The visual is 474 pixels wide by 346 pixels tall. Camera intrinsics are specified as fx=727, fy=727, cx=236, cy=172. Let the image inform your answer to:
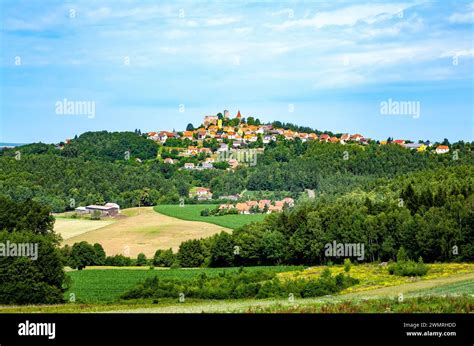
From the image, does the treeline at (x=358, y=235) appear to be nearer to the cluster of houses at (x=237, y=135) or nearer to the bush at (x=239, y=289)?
the bush at (x=239, y=289)

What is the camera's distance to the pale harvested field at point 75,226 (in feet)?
198

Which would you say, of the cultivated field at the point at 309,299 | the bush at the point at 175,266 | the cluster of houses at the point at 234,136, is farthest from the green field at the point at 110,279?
the cluster of houses at the point at 234,136

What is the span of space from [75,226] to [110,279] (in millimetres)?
27139

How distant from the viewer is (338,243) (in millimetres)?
43062

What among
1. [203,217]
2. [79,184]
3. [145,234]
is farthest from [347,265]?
[79,184]

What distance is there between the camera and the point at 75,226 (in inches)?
2532

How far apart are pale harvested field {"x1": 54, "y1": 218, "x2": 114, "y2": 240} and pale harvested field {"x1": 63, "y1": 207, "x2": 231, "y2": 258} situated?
2.78 ft

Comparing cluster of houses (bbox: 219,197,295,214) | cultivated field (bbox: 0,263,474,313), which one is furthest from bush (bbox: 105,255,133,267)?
cluster of houses (bbox: 219,197,295,214)

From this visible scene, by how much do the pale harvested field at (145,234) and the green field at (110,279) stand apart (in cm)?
840

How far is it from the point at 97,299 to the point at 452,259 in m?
18.8

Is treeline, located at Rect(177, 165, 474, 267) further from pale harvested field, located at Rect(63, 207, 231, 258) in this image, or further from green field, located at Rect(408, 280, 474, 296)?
green field, located at Rect(408, 280, 474, 296)
